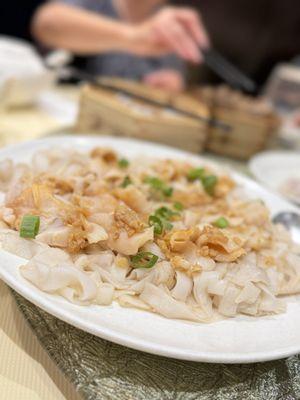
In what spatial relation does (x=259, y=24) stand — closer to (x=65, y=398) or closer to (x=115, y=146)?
(x=115, y=146)

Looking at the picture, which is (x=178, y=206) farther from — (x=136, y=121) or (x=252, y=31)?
(x=252, y=31)

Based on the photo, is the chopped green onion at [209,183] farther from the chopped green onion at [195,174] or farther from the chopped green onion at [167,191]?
the chopped green onion at [167,191]

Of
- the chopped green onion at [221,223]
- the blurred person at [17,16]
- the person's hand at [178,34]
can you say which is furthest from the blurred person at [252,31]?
the chopped green onion at [221,223]

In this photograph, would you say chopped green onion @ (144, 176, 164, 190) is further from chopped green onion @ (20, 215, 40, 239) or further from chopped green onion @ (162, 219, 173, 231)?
chopped green onion @ (20, 215, 40, 239)

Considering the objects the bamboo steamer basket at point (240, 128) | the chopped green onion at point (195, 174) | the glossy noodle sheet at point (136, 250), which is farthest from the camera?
the bamboo steamer basket at point (240, 128)

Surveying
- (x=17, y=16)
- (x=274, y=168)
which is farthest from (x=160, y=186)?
(x=17, y=16)

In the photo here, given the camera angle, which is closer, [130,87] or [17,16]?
[130,87]
